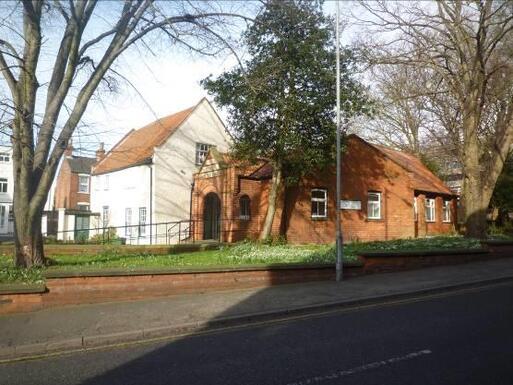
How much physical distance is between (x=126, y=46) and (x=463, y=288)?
409 inches

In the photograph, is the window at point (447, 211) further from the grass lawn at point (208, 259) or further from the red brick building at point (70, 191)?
the red brick building at point (70, 191)

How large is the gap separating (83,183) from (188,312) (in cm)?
3946

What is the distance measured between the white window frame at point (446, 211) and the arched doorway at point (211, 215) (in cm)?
1578

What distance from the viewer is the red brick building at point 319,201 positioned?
899 inches

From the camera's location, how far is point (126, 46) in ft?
38.9

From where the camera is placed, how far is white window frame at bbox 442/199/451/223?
32287 millimetres

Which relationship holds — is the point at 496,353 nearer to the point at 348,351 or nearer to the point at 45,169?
the point at 348,351

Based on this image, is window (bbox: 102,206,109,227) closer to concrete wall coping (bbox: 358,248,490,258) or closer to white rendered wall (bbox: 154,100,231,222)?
white rendered wall (bbox: 154,100,231,222)

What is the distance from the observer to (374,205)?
85.9 ft

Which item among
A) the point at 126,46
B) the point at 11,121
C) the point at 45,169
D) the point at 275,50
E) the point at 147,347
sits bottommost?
the point at 147,347

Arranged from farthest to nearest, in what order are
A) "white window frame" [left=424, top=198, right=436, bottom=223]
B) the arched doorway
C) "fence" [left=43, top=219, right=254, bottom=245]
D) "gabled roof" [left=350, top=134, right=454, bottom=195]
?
"white window frame" [left=424, top=198, right=436, bottom=223] < "gabled roof" [left=350, top=134, right=454, bottom=195] < the arched doorway < "fence" [left=43, top=219, right=254, bottom=245]

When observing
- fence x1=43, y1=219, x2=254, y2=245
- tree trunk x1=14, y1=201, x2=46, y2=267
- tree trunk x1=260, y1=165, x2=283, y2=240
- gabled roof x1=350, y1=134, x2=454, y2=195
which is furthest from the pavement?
gabled roof x1=350, y1=134, x2=454, y2=195

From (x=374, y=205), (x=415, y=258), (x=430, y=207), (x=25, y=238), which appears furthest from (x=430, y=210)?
(x=25, y=238)

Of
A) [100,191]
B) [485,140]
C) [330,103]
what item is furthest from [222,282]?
[100,191]
